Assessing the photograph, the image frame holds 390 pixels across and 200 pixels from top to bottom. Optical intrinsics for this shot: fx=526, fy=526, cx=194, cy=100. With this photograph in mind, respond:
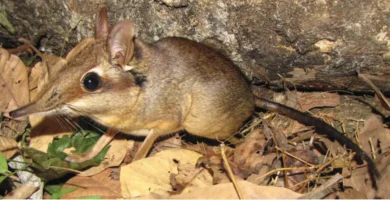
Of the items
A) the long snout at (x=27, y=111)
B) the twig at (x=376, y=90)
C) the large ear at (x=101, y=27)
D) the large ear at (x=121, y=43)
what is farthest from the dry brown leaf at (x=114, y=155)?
the twig at (x=376, y=90)

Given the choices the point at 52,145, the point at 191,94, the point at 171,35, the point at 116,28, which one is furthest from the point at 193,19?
the point at 52,145

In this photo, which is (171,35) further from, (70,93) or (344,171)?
(344,171)

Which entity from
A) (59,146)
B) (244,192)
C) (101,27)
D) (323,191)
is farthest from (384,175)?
(59,146)

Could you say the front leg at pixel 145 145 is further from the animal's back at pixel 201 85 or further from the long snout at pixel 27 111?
the long snout at pixel 27 111

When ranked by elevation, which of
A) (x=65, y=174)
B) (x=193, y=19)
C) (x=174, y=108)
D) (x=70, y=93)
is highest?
(x=193, y=19)

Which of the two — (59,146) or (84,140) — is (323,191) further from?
(59,146)

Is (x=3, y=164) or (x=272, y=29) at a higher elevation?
(x=272, y=29)
